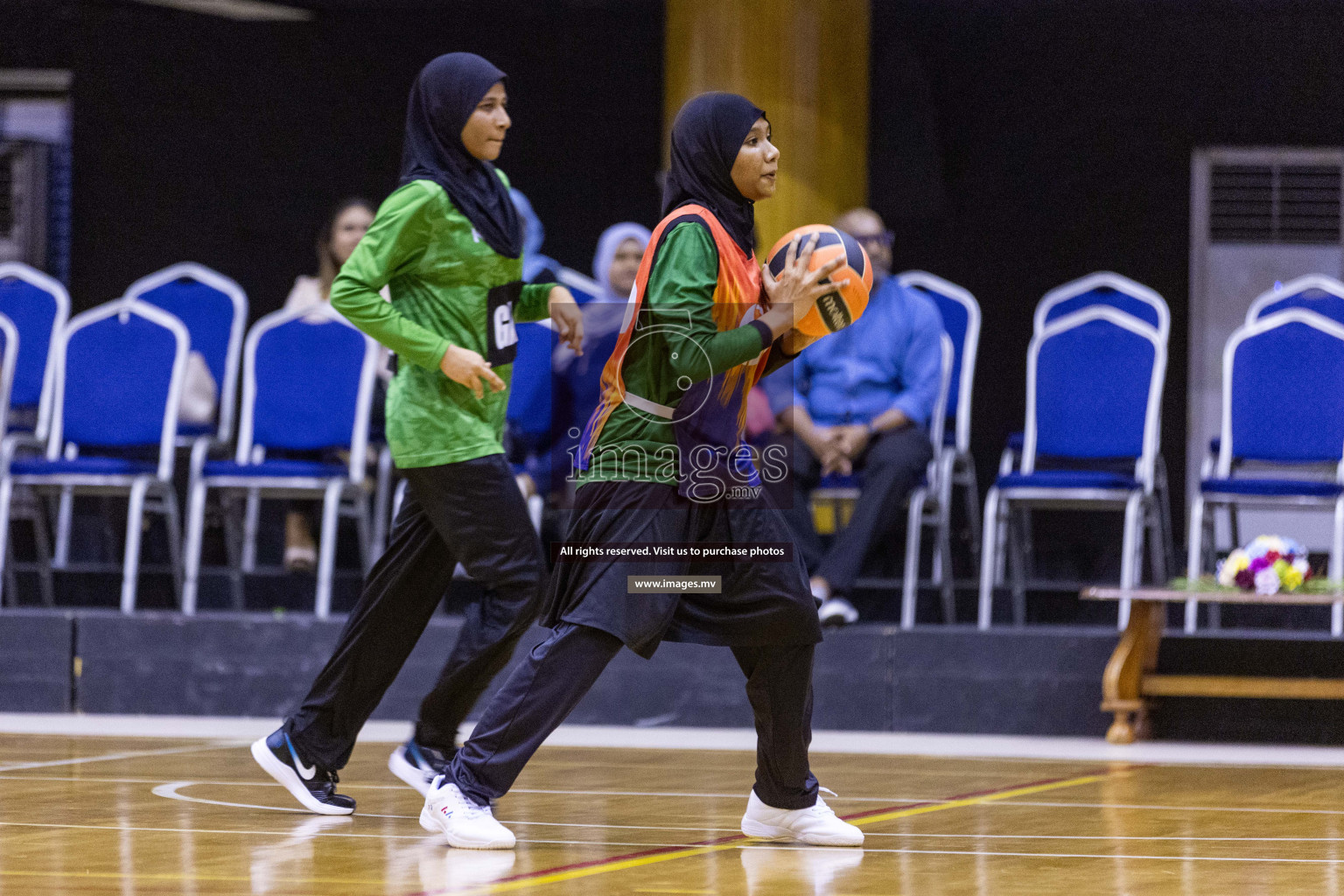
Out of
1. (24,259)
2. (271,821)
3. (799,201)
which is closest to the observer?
(271,821)

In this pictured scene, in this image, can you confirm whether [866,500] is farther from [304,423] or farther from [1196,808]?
[1196,808]

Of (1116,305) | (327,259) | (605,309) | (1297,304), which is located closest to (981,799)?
(605,309)

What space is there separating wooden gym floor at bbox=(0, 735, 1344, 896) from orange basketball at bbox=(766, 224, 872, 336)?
2.85 feet

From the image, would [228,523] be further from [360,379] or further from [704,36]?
[704,36]

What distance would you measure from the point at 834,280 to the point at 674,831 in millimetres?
1061

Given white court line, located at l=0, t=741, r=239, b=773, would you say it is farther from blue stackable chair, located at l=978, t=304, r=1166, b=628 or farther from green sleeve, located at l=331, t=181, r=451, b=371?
blue stackable chair, located at l=978, t=304, r=1166, b=628

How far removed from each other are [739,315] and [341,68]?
6482 millimetres

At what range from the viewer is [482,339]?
11.3 ft

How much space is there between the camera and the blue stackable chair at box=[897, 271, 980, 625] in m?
5.81

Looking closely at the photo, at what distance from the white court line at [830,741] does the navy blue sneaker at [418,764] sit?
1360 millimetres

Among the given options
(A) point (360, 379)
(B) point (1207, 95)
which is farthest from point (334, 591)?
(B) point (1207, 95)

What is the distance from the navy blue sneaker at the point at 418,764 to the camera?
3477 millimetres

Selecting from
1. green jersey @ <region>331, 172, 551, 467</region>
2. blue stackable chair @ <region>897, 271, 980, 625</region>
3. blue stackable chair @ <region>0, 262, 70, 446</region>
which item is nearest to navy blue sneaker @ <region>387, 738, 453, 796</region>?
green jersey @ <region>331, 172, 551, 467</region>

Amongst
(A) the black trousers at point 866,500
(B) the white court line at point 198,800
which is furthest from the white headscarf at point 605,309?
(B) the white court line at point 198,800
